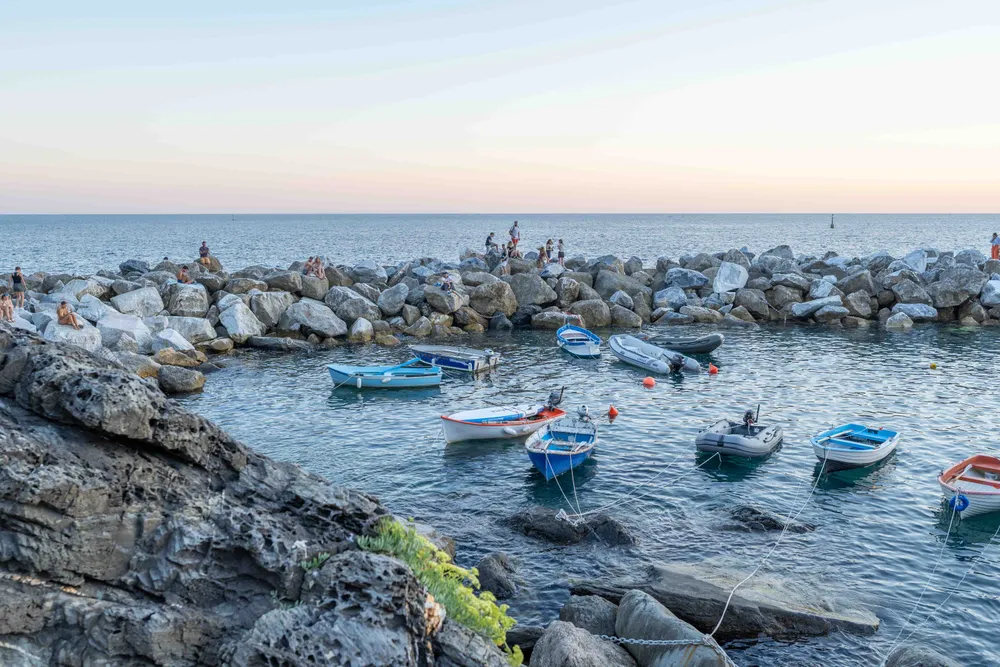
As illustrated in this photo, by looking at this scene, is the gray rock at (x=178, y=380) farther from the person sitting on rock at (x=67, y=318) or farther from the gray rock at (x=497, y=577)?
the gray rock at (x=497, y=577)

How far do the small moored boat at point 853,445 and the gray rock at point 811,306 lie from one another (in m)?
23.9

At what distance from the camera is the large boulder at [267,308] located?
40781 mm

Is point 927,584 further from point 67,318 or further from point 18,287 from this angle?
point 18,287

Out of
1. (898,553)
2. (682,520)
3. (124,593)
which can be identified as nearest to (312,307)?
(682,520)

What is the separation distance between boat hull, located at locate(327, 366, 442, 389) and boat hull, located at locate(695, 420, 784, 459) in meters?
13.2

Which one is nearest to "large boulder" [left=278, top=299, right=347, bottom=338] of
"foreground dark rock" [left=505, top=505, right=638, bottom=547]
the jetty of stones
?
the jetty of stones

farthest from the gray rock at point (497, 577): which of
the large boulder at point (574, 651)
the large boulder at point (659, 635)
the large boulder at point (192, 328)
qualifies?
the large boulder at point (192, 328)

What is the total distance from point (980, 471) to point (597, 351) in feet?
66.1

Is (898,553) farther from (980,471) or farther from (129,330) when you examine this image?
(129,330)

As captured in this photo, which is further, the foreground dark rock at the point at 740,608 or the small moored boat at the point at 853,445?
the small moored boat at the point at 853,445

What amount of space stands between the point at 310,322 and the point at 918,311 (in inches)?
1514

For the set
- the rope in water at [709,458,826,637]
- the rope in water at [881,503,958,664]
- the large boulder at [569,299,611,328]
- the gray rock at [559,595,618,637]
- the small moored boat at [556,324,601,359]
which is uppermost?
the large boulder at [569,299,611,328]

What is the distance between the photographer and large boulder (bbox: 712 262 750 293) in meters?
50.9

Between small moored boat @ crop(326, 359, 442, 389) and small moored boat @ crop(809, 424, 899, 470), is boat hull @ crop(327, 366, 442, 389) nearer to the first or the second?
small moored boat @ crop(326, 359, 442, 389)
